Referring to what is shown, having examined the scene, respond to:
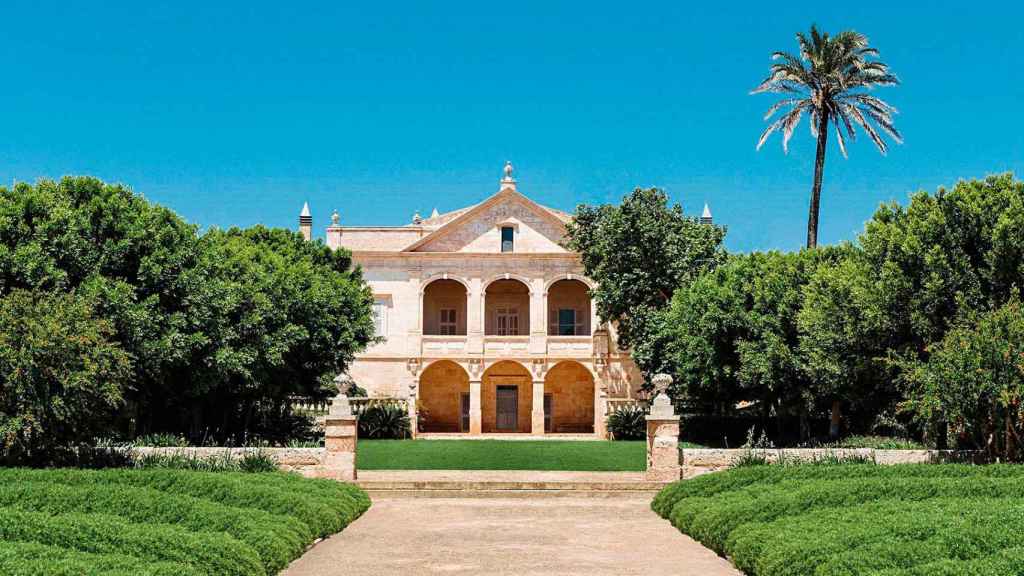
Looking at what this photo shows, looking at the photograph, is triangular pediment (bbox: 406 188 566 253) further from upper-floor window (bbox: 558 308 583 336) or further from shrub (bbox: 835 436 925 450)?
shrub (bbox: 835 436 925 450)

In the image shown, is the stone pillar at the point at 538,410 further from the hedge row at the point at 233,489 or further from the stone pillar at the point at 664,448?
the hedge row at the point at 233,489

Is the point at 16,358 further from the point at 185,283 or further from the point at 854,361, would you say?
the point at 854,361

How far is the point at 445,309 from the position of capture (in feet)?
156

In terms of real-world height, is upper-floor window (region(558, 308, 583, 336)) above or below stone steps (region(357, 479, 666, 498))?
above

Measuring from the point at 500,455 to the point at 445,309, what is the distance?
1882 centimetres


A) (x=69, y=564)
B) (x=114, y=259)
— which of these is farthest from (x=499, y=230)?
(x=69, y=564)

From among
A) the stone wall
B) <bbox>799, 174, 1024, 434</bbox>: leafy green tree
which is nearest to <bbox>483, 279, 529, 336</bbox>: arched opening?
<bbox>799, 174, 1024, 434</bbox>: leafy green tree

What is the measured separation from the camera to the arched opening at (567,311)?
1850 inches

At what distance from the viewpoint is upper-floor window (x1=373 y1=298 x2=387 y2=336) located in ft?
146

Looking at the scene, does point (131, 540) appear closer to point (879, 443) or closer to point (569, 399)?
point (879, 443)

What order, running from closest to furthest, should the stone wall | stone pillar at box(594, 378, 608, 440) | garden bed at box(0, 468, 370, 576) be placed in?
1. garden bed at box(0, 468, 370, 576)
2. the stone wall
3. stone pillar at box(594, 378, 608, 440)

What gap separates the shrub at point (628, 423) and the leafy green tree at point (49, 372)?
24.3 metres

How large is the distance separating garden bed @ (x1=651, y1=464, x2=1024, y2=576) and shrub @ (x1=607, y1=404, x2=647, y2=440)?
72.2 feet

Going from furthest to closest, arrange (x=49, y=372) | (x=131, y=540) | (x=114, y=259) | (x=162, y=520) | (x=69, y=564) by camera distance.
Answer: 1. (x=114, y=259)
2. (x=49, y=372)
3. (x=162, y=520)
4. (x=131, y=540)
5. (x=69, y=564)
